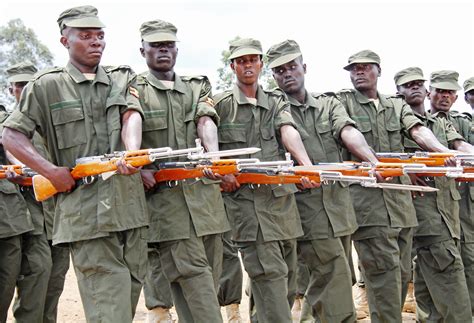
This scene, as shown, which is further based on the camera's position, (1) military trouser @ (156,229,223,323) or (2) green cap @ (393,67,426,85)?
Answer: (2) green cap @ (393,67,426,85)

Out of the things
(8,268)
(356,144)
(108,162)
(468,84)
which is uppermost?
(468,84)

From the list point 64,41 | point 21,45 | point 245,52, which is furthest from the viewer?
point 21,45

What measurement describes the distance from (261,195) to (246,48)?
127 cm

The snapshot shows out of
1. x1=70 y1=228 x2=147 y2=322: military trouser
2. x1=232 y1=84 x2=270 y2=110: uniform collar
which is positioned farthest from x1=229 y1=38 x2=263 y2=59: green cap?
x1=70 y1=228 x2=147 y2=322: military trouser

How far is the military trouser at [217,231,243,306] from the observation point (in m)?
7.76

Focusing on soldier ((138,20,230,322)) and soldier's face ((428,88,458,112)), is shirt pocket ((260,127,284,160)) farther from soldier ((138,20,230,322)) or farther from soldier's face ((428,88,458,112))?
soldier's face ((428,88,458,112))

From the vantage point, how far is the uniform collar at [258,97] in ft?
22.7

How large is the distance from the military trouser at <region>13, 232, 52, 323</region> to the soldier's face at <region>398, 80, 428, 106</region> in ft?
13.6

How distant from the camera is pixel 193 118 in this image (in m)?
6.40

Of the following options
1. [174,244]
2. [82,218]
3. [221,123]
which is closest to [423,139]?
[221,123]

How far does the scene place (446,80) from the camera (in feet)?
29.6

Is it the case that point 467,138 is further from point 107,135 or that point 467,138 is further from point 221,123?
point 107,135

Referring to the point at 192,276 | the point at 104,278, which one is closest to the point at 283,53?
the point at 192,276

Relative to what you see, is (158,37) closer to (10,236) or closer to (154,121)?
(154,121)
